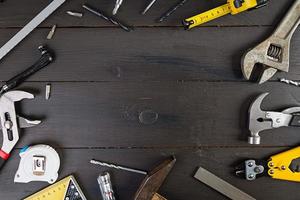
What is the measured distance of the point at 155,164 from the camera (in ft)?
3.64

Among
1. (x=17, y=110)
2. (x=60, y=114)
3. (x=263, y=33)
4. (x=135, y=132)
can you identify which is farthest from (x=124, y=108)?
(x=263, y=33)

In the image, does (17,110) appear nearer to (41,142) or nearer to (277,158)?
(41,142)

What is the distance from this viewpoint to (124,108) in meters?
1.10

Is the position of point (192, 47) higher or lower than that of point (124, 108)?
higher

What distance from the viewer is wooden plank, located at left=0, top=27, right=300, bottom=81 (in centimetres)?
108

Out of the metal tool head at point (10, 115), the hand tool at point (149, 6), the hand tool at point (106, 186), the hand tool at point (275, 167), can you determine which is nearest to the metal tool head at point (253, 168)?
the hand tool at point (275, 167)

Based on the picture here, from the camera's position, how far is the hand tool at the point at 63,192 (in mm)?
1099

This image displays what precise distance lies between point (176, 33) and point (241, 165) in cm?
46

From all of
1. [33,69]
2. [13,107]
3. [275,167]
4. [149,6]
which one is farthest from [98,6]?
[275,167]

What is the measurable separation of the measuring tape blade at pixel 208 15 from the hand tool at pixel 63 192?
1.96 feet

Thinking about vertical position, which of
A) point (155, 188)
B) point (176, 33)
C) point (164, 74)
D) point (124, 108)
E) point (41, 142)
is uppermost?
point (176, 33)

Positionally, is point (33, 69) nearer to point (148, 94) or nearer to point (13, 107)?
point (13, 107)

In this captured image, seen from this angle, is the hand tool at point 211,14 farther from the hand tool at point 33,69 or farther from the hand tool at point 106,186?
the hand tool at point 106,186

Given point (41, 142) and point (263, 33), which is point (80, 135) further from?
point (263, 33)
